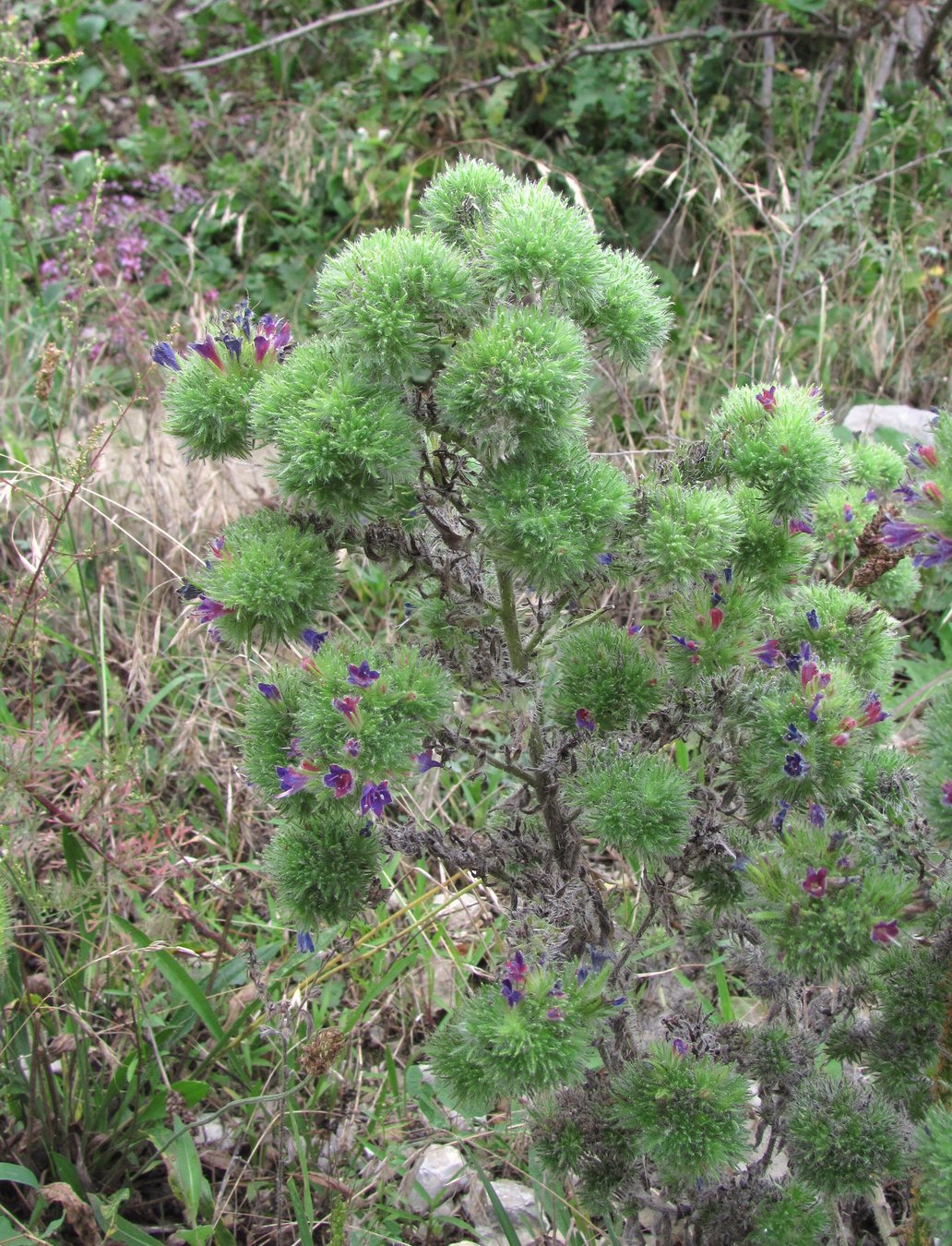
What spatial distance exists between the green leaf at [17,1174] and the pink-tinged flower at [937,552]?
185 cm

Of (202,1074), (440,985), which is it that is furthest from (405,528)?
(440,985)

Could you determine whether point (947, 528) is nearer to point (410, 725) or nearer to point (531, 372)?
point (531, 372)

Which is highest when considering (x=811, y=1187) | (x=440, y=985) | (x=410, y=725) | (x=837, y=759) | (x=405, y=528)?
(x=405, y=528)

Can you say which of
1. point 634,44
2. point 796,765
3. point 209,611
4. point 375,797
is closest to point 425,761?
point 375,797

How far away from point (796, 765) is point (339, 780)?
66cm

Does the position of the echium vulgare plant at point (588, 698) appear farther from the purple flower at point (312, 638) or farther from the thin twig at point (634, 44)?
the thin twig at point (634, 44)

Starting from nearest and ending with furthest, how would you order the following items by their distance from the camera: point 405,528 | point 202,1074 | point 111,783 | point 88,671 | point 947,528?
point 947,528
point 405,528
point 202,1074
point 111,783
point 88,671

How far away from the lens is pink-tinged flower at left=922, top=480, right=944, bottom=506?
1349 mm

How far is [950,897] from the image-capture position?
5.01 ft

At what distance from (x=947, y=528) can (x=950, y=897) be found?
541 millimetres

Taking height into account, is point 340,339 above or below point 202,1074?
above

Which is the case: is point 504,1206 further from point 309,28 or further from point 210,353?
point 309,28

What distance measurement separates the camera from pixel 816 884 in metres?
Answer: 1.43

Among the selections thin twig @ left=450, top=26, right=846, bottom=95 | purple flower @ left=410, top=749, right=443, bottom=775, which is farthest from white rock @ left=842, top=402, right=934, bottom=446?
purple flower @ left=410, top=749, right=443, bottom=775
